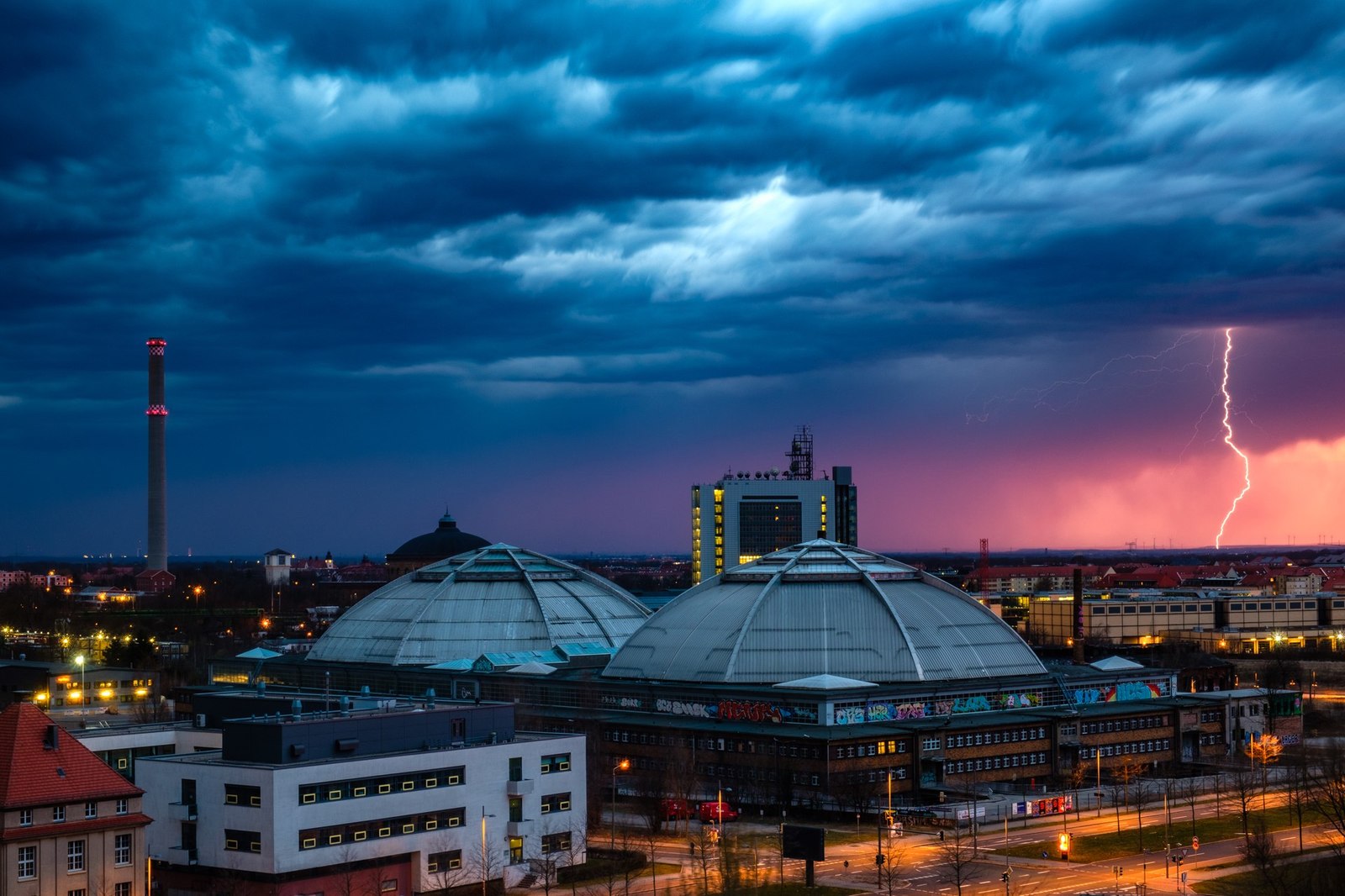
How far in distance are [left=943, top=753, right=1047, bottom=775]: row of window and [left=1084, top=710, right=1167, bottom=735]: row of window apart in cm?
479

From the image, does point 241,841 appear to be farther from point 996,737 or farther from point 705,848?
point 996,737

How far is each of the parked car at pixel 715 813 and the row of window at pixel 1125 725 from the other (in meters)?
29.1

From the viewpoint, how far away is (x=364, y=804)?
66750mm

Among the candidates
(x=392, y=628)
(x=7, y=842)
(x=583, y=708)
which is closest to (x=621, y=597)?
(x=392, y=628)

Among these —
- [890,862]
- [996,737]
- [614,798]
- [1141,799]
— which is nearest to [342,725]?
[614,798]

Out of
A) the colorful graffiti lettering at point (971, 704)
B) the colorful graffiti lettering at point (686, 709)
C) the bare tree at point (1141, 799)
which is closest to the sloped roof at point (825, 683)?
the colorful graffiti lettering at point (686, 709)

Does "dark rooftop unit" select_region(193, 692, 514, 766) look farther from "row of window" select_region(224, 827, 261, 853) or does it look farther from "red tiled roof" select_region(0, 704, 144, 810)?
"red tiled roof" select_region(0, 704, 144, 810)

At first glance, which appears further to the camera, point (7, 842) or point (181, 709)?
point (181, 709)

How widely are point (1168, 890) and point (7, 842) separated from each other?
4430 centimetres

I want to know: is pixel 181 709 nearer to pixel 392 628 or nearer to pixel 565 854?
pixel 392 628

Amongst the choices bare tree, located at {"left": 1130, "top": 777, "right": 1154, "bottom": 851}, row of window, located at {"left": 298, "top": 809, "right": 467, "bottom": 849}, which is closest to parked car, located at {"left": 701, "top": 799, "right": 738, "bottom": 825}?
row of window, located at {"left": 298, "top": 809, "right": 467, "bottom": 849}

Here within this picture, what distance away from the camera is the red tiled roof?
60.0m

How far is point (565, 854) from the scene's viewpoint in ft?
242

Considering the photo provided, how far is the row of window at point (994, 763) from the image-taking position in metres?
97.2
